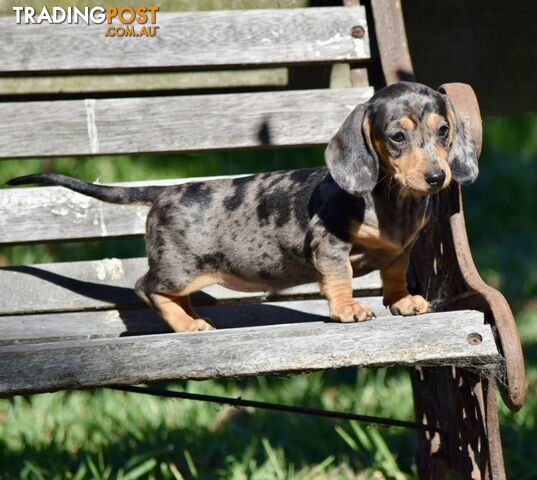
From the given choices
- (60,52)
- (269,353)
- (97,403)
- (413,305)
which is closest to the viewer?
(269,353)

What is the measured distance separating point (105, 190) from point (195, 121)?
0.53 metres

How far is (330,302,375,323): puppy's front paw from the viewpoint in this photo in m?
2.68

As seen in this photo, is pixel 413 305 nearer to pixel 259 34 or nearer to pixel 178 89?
pixel 259 34

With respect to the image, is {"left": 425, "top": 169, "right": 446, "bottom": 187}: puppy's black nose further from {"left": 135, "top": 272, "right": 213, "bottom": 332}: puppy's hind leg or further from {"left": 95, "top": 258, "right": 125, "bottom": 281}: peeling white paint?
{"left": 95, "top": 258, "right": 125, "bottom": 281}: peeling white paint

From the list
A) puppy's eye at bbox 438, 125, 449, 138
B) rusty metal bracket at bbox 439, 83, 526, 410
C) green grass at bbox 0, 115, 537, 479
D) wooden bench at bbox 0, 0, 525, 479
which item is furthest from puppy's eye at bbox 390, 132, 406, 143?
green grass at bbox 0, 115, 537, 479

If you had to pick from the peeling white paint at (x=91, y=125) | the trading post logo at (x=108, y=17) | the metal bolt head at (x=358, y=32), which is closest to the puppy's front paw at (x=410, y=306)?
the metal bolt head at (x=358, y=32)

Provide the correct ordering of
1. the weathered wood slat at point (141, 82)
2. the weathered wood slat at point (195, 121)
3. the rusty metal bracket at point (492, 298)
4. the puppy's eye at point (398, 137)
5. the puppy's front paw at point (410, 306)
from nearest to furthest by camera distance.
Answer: the rusty metal bracket at point (492, 298)
the puppy's eye at point (398, 137)
the puppy's front paw at point (410, 306)
the weathered wood slat at point (195, 121)
the weathered wood slat at point (141, 82)

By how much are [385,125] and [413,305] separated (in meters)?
0.57

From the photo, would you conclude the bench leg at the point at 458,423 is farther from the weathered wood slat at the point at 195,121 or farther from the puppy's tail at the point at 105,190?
the puppy's tail at the point at 105,190

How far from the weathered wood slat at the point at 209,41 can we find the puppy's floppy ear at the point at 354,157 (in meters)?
0.87

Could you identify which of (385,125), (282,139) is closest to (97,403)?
(282,139)

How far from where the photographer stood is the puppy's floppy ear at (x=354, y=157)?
2.79 m

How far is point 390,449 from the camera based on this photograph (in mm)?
4023

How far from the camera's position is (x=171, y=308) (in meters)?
3.17
